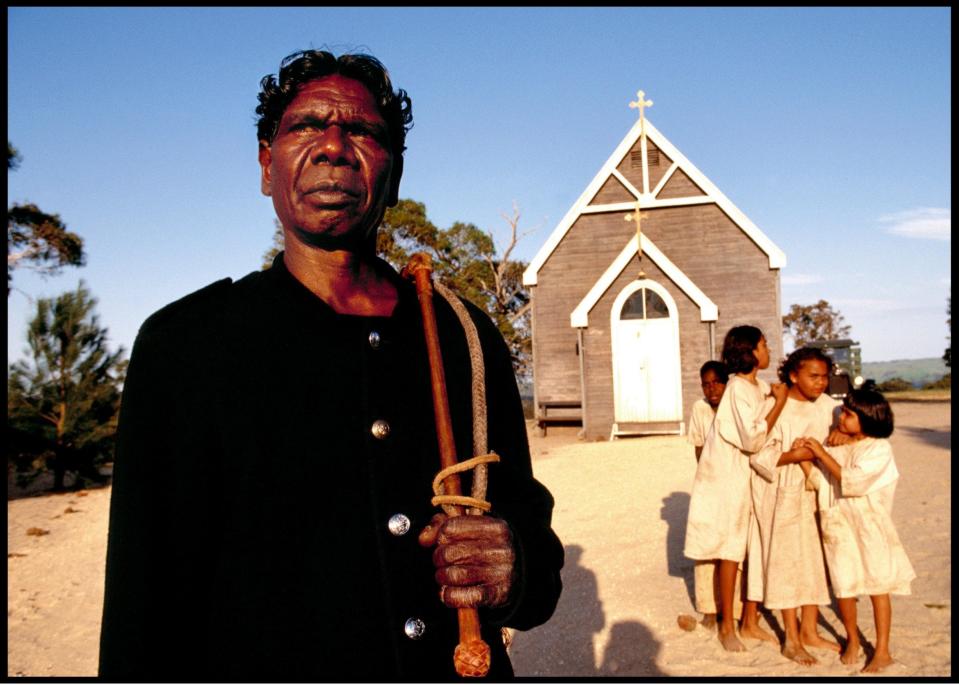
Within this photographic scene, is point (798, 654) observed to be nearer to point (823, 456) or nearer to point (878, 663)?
point (878, 663)

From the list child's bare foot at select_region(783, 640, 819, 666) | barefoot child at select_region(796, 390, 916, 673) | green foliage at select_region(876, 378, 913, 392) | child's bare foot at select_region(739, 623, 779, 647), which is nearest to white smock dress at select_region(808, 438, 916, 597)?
barefoot child at select_region(796, 390, 916, 673)

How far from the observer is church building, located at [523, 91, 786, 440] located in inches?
640

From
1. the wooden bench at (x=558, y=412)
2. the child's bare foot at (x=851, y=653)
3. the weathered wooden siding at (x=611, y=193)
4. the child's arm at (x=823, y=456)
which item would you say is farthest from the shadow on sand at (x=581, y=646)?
the weathered wooden siding at (x=611, y=193)

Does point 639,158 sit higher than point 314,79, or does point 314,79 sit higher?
point 639,158

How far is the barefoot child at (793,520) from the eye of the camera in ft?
16.3

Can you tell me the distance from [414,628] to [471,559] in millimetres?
185

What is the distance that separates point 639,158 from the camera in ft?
59.3

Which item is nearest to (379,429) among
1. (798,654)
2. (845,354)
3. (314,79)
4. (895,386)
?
(314,79)

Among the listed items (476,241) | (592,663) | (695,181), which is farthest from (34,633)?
(476,241)

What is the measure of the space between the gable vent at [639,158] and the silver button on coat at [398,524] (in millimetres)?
17623

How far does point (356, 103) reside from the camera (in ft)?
5.33

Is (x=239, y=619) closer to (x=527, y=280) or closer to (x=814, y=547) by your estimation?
(x=814, y=547)

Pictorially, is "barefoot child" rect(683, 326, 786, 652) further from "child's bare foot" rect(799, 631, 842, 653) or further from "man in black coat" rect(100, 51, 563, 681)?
"man in black coat" rect(100, 51, 563, 681)

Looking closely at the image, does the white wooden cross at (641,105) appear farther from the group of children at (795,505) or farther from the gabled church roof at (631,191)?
the group of children at (795,505)
